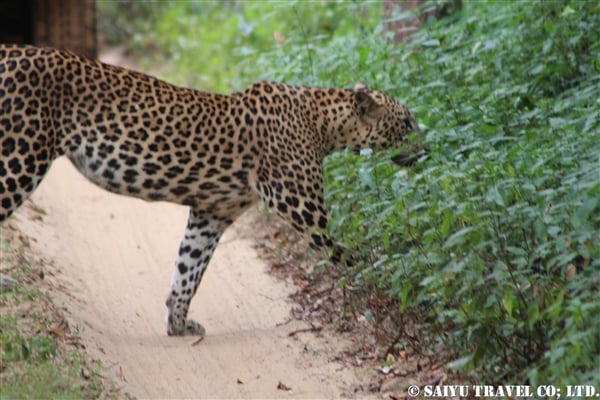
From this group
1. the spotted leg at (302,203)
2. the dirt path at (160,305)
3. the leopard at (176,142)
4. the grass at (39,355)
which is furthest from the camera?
the spotted leg at (302,203)

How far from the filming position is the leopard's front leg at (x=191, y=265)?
802cm

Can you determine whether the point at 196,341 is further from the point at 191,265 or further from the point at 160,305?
the point at 160,305

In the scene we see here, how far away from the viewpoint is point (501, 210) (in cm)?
634

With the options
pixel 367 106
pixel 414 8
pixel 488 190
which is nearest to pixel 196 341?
pixel 367 106

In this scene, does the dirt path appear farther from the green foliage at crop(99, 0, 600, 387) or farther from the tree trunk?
the tree trunk

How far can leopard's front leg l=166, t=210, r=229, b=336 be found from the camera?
8.02 m

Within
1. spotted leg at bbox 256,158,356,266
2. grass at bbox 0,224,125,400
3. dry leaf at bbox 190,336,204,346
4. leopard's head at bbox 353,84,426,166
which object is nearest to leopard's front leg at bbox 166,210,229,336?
dry leaf at bbox 190,336,204,346

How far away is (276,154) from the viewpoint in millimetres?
7867

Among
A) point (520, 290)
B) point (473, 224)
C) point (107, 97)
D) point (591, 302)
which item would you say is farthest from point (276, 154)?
point (591, 302)

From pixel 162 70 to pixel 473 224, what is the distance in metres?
11.7

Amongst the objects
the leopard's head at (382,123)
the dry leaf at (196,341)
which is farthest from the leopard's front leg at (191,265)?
the leopard's head at (382,123)

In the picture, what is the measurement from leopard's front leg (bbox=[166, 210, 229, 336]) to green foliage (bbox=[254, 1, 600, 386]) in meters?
0.98

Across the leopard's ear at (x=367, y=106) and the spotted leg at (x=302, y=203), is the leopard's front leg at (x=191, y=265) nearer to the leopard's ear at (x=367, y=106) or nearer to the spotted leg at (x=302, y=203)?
the spotted leg at (x=302, y=203)

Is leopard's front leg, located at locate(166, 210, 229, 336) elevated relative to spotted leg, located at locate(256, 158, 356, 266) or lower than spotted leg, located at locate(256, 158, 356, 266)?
lower
